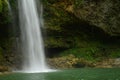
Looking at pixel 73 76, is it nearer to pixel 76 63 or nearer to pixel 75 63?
pixel 75 63

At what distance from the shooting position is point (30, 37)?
4081cm

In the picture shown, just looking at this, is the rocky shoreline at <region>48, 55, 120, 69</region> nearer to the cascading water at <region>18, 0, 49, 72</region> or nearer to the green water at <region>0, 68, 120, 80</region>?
the cascading water at <region>18, 0, 49, 72</region>

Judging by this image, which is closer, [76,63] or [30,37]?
[30,37]

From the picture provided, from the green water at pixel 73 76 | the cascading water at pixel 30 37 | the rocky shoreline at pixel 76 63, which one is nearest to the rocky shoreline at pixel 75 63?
the rocky shoreline at pixel 76 63

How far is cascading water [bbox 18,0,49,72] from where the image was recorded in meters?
40.4

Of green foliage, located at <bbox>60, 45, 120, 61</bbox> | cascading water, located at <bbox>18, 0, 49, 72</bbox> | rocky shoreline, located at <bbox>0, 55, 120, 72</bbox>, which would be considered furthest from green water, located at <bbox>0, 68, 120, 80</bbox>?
green foliage, located at <bbox>60, 45, 120, 61</bbox>

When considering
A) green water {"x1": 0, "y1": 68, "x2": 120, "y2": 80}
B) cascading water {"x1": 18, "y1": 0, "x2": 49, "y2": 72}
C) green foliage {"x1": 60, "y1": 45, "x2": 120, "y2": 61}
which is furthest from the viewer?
green foliage {"x1": 60, "y1": 45, "x2": 120, "y2": 61}

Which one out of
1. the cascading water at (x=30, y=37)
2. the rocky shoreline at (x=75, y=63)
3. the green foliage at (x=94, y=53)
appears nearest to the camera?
the cascading water at (x=30, y=37)

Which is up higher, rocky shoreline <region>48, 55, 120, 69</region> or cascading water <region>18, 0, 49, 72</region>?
cascading water <region>18, 0, 49, 72</region>

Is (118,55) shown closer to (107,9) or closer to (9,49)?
(107,9)

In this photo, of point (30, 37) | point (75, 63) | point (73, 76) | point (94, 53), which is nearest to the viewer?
point (73, 76)

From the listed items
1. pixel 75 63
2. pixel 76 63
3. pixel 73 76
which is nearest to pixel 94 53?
pixel 76 63

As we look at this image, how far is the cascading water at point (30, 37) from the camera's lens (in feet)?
132

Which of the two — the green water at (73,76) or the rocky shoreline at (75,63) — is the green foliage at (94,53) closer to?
the rocky shoreline at (75,63)
